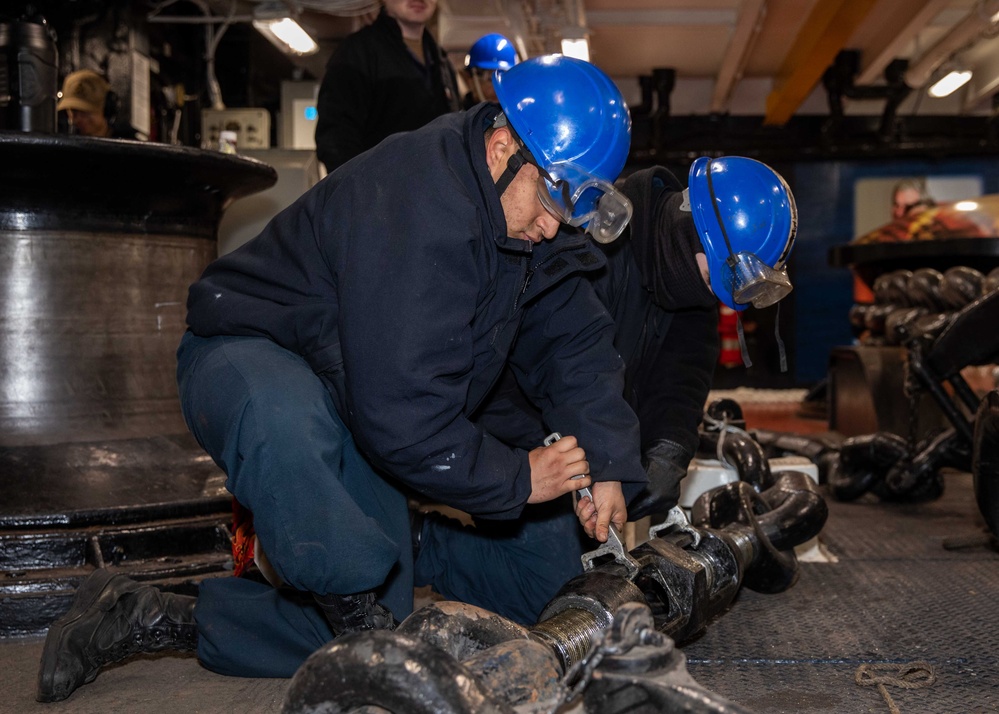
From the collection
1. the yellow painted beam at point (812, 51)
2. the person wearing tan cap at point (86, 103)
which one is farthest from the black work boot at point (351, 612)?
the yellow painted beam at point (812, 51)

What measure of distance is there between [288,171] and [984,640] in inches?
209

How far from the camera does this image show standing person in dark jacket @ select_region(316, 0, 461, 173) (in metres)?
3.56

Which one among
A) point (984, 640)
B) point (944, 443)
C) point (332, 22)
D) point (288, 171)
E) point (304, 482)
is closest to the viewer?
point (304, 482)

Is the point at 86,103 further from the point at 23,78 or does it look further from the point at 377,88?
→ the point at 377,88

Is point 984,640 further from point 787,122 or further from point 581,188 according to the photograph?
point 787,122

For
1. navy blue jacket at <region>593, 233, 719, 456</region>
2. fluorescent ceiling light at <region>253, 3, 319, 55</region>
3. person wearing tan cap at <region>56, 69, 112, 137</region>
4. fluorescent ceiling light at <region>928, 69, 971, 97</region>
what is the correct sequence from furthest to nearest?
fluorescent ceiling light at <region>928, 69, 971, 97</region> < fluorescent ceiling light at <region>253, 3, 319, 55</region> < person wearing tan cap at <region>56, 69, 112, 137</region> < navy blue jacket at <region>593, 233, 719, 456</region>

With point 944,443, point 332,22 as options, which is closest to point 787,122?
point 332,22

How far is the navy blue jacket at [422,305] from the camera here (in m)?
1.73

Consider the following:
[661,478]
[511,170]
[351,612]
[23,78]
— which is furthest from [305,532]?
[23,78]

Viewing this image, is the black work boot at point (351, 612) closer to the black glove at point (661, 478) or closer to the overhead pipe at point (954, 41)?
the black glove at point (661, 478)

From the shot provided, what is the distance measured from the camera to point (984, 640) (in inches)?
90.4

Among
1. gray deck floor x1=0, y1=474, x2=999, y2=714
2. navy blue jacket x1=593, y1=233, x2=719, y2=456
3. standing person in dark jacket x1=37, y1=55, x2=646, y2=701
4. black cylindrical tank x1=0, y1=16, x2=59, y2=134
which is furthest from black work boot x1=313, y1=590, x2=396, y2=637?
black cylindrical tank x1=0, y1=16, x2=59, y2=134

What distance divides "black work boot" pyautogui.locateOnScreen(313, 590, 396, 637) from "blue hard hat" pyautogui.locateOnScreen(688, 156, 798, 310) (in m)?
1.24

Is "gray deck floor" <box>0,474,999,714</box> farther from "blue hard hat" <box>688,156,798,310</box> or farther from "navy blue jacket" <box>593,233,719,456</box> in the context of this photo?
"blue hard hat" <box>688,156,798,310</box>
